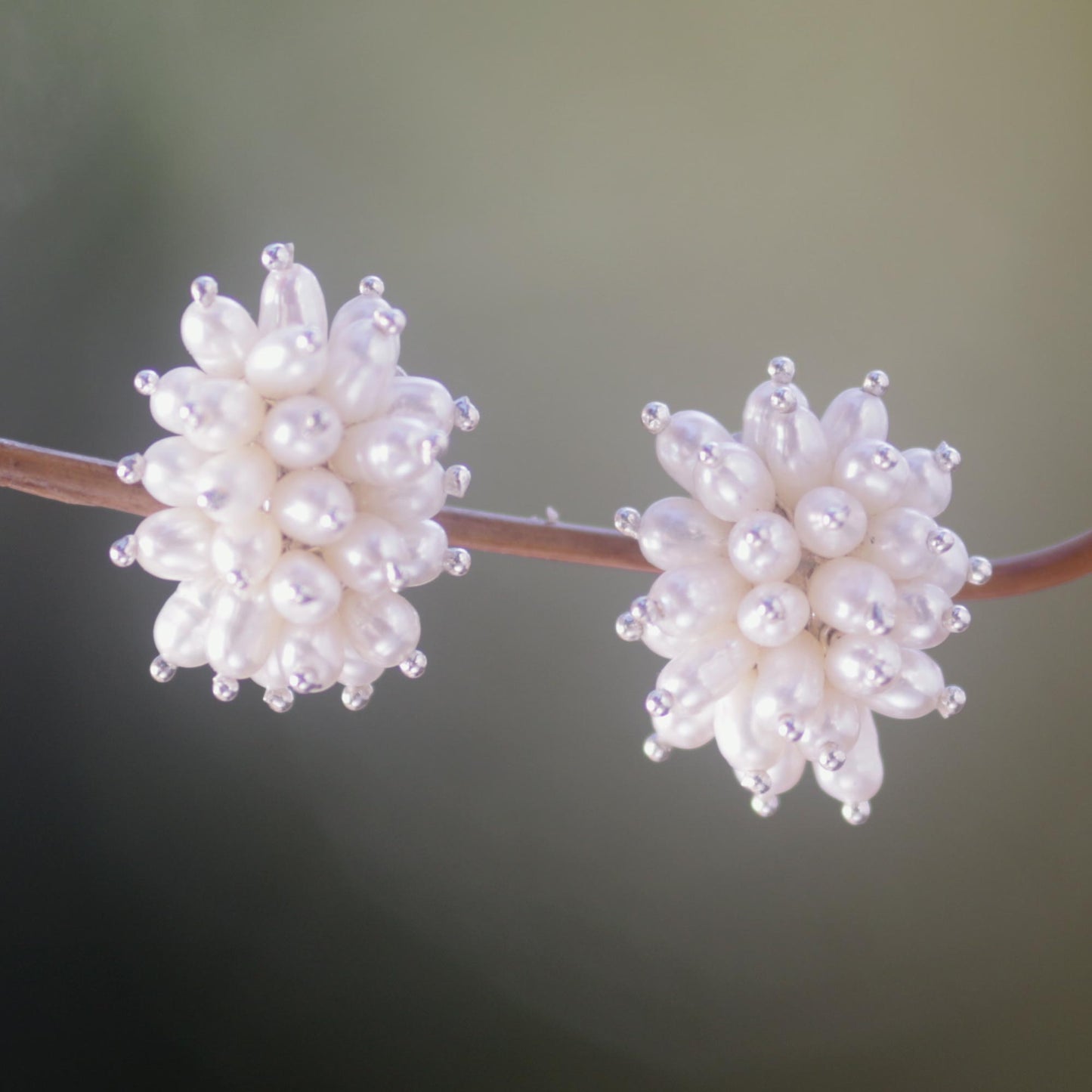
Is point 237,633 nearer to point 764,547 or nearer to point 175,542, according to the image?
point 175,542

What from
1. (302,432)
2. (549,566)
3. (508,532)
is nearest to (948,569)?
(508,532)

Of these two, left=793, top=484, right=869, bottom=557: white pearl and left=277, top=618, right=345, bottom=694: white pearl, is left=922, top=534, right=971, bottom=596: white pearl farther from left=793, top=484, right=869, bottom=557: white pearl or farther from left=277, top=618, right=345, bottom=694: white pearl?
left=277, top=618, right=345, bottom=694: white pearl

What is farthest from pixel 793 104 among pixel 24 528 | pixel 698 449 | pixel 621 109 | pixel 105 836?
pixel 105 836

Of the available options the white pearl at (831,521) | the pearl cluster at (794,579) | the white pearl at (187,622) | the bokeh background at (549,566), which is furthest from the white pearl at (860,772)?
the bokeh background at (549,566)

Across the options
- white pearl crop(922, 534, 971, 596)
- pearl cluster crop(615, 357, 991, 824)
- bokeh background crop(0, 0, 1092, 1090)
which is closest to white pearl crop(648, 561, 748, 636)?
pearl cluster crop(615, 357, 991, 824)

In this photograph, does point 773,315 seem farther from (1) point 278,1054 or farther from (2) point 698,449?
(1) point 278,1054

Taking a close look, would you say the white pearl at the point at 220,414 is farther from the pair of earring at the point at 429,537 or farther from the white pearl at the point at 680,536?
the white pearl at the point at 680,536
